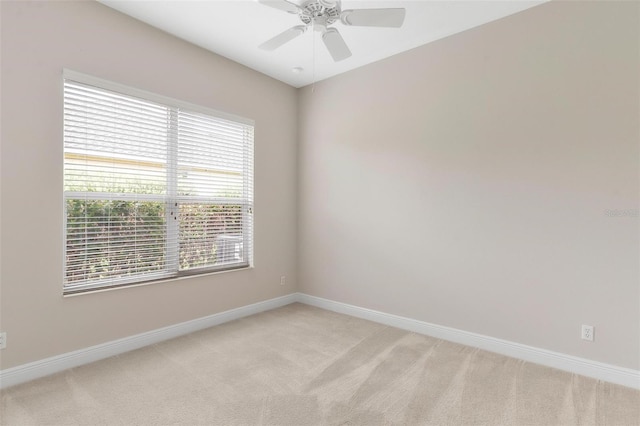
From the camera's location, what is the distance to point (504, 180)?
9.21 feet

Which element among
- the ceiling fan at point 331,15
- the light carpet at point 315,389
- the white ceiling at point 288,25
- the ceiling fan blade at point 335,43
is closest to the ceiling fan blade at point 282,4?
the ceiling fan at point 331,15

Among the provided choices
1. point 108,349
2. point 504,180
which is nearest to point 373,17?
point 504,180

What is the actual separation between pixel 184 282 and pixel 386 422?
2275mm

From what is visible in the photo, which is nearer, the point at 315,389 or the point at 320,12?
the point at 320,12

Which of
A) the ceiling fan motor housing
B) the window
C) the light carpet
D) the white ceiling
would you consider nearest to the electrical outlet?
the light carpet

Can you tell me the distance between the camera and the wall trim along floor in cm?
232

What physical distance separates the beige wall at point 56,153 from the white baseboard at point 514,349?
69.7 inches

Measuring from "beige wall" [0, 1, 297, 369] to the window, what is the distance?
10 cm

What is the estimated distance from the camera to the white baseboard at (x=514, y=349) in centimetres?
235

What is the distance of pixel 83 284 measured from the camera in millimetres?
2625

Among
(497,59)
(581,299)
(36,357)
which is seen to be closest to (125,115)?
(36,357)

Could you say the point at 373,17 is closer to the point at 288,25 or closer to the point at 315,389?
the point at 288,25

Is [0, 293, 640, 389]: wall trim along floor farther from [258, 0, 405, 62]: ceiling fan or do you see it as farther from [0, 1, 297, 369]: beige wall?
[258, 0, 405, 62]: ceiling fan

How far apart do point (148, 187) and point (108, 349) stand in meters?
1.42
